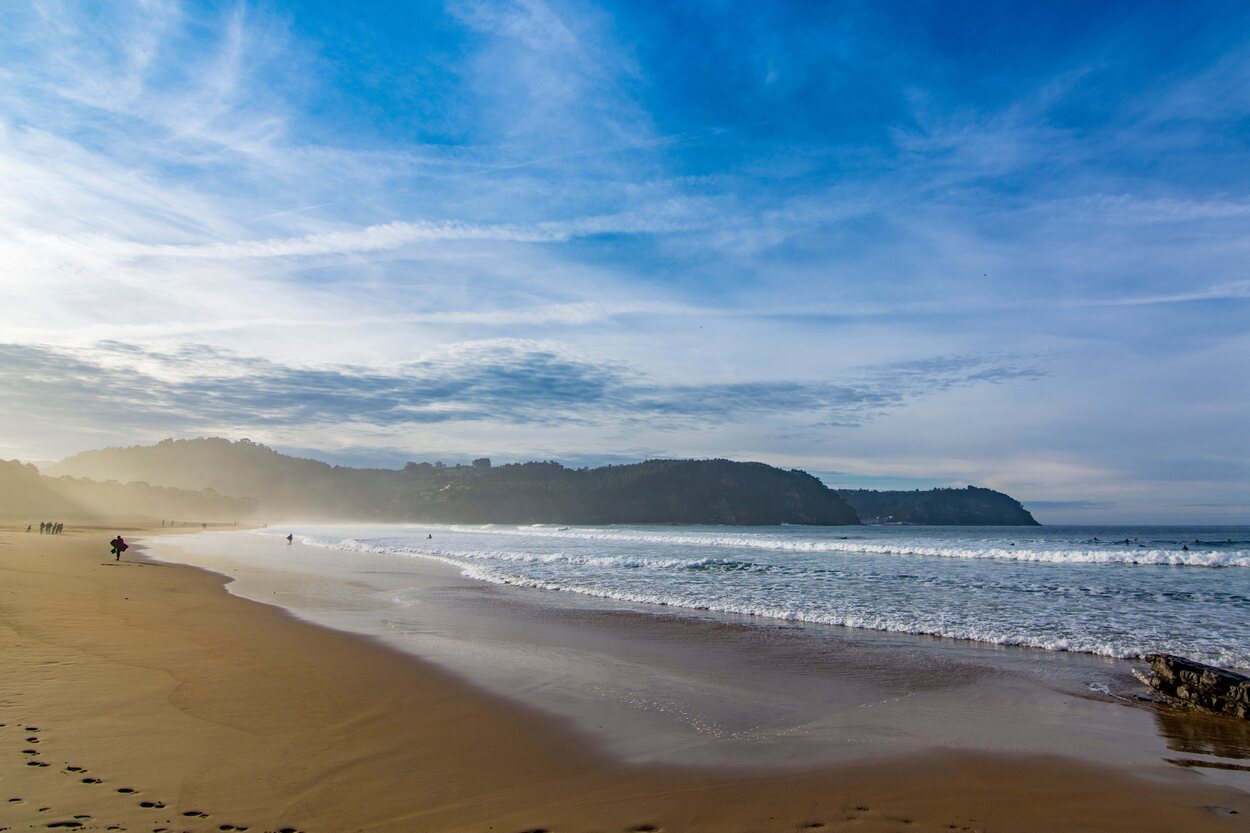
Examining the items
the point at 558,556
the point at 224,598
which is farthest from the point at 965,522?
the point at 224,598

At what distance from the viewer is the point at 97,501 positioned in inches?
5138

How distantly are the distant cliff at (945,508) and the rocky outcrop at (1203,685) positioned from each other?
174616 mm

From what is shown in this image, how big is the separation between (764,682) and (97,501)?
16108 centimetres

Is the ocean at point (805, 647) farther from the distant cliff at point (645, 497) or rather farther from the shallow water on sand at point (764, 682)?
the distant cliff at point (645, 497)

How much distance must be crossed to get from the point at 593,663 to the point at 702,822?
522 centimetres

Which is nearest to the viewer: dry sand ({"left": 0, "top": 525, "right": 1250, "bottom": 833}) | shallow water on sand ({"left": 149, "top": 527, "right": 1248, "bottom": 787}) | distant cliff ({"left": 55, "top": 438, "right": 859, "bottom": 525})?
dry sand ({"left": 0, "top": 525, "right": 1250, "bottom": 833})

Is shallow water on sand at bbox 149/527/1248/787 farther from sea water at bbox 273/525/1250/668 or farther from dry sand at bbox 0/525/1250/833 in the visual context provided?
sea water at bbox 273/525/1250/668

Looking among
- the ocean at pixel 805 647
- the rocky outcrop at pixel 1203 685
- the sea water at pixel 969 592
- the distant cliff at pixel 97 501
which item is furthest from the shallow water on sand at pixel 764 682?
the distant cliff at pixel 97 501

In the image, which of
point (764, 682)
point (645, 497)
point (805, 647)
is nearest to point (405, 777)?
point (764, 682)

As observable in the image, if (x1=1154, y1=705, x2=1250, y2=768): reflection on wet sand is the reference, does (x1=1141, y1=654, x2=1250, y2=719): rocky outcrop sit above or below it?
above

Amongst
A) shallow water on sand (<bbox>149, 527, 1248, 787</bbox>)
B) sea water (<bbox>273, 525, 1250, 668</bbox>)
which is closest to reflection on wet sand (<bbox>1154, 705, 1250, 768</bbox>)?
shallow water on sand (<bbox>149, 527, 1248, 787</bbox>)

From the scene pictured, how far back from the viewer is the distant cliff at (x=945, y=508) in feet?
567

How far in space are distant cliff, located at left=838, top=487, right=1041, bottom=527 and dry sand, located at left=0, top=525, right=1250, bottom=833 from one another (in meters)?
178

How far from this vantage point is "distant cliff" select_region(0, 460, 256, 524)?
99.7 meters
